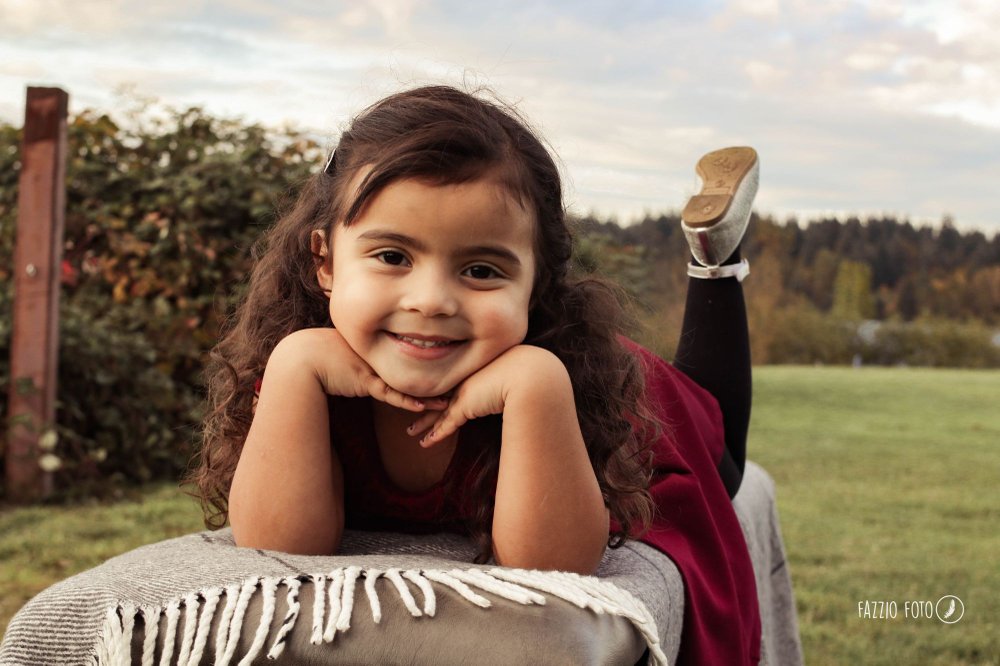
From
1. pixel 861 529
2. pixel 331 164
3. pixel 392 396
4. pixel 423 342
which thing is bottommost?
pixel 861 529

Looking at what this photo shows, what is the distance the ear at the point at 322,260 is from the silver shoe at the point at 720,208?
116 centimetres

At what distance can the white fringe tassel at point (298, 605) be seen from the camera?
1.29 metres

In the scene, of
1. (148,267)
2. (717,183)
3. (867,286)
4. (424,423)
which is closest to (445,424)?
(424,423)

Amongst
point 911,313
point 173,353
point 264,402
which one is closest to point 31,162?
point 173,353

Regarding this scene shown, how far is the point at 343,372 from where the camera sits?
1765 mm

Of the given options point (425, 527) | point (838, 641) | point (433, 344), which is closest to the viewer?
point (433, 344)

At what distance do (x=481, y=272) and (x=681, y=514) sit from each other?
84 cm

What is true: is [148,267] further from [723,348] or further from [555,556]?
[555,556]

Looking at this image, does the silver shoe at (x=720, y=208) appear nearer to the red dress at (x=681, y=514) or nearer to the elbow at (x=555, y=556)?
the red dress at (x=681, y=514)

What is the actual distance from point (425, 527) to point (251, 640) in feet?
2.52

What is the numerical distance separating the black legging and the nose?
5.04 ft

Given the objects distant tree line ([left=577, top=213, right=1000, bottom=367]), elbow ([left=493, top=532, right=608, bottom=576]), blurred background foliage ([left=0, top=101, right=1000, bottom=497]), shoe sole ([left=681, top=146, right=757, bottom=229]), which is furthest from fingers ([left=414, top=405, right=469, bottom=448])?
distant tree line ([left=577, top=213, right=1000, bottom=367])

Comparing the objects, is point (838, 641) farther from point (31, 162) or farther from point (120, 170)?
point (120, 170)

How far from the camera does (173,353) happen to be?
574cm
